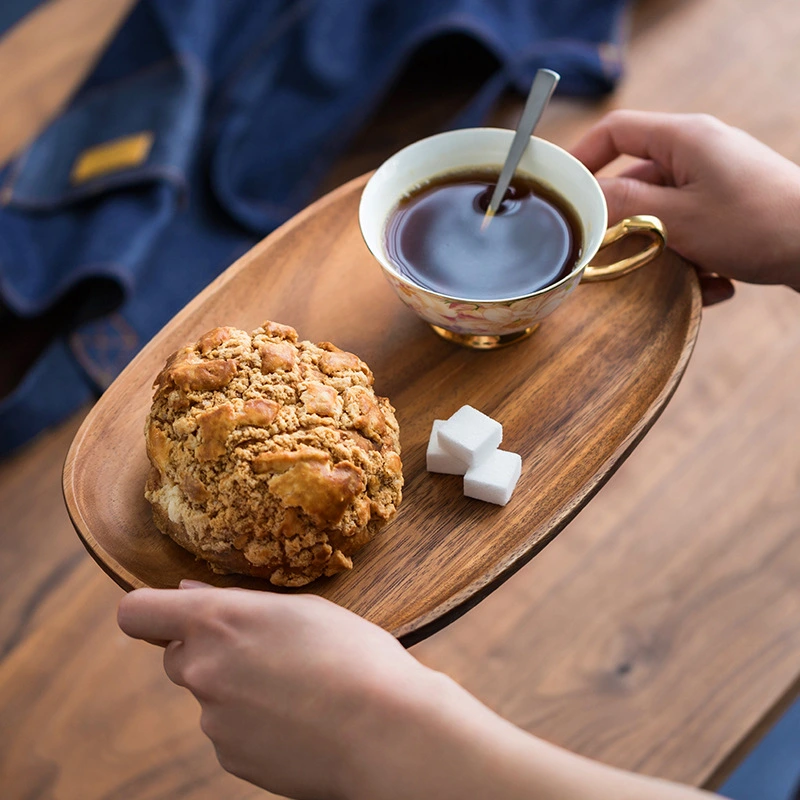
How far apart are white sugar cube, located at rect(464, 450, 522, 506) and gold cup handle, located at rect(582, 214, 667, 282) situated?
239 millimetres

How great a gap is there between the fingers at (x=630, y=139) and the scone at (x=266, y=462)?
0.53 meters

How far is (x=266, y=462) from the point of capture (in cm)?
85

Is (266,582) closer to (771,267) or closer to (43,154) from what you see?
(771,267)

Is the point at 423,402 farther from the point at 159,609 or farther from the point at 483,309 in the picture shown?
the point at 159,609

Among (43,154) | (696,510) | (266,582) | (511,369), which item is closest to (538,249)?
(511,369)

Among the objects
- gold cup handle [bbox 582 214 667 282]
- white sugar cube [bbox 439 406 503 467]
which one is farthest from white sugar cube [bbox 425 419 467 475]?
gold cup handle [bbox 582 214 667 282]

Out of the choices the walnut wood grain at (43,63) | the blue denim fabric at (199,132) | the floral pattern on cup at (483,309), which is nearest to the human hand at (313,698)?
the floral pattern on cup at (483,309)

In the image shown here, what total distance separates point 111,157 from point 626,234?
1.06 metres

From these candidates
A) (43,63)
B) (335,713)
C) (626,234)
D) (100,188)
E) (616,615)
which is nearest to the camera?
(335,713)

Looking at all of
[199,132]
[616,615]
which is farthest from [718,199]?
[199,132]

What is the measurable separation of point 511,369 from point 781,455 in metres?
0.64

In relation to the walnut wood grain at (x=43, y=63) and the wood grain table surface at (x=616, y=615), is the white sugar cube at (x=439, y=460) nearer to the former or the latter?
the wood grain table surface at (x=616, y=615)

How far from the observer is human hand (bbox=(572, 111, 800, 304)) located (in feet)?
3.70

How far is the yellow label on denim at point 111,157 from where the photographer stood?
5.45 ft
